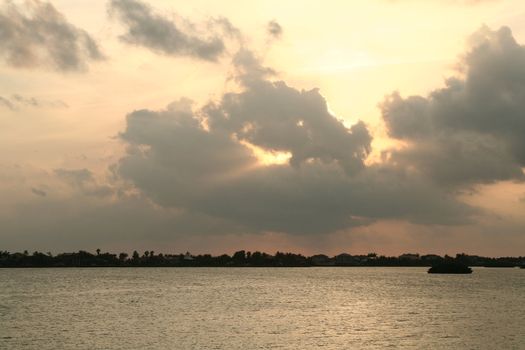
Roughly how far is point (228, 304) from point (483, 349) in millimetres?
68947

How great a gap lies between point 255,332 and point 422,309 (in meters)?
49.5

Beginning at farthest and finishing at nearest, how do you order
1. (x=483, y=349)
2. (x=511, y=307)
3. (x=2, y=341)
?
(x=511, y=307) < (x=2, y=341) < (x=483, y=349)

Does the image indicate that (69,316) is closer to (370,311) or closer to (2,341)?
(2,341)

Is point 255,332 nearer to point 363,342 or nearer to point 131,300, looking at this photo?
point 363,342

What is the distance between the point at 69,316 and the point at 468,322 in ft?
213

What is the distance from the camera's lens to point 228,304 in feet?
431

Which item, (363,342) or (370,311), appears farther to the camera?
(370,311)

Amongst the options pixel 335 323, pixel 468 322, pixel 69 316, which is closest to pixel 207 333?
pixel 335 323

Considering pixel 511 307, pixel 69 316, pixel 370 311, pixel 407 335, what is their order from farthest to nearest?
pixel 511 307
pixel 370 311
pixel 69 316
pixel 407 335

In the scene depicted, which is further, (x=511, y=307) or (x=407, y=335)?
(x=511, y=307)


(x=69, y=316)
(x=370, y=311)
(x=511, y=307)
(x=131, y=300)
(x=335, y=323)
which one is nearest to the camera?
(x=335, y=323)

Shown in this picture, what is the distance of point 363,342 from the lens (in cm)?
7544

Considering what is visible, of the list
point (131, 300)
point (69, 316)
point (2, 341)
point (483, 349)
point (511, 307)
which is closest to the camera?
point (483, 349)

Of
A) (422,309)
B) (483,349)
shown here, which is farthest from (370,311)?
(483,349)
